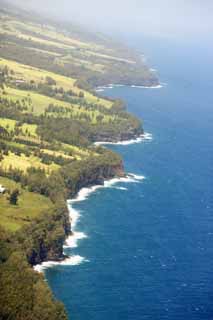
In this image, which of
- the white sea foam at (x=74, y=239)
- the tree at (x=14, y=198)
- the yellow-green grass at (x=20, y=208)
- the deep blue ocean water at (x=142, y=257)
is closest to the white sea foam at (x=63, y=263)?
the deep blue ocean water at (x=142, y=257)

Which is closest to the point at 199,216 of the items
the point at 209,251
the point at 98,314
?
the point at 209,251

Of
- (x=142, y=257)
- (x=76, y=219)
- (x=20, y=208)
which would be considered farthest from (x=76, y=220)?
(x=142, y=257)

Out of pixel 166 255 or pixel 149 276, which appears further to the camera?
pixel 166 255

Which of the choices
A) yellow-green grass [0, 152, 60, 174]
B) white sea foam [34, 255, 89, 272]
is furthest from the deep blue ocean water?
yellow-green grass [0, 152, 60, 174]

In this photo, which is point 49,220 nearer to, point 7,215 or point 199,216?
point 7,215

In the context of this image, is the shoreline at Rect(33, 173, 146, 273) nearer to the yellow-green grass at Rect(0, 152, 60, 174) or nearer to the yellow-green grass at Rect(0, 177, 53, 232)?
the yellow-green grass at Rect(0, 177, 53, 232)

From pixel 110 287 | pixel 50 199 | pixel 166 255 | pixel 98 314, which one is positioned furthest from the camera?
pixel 50 199
